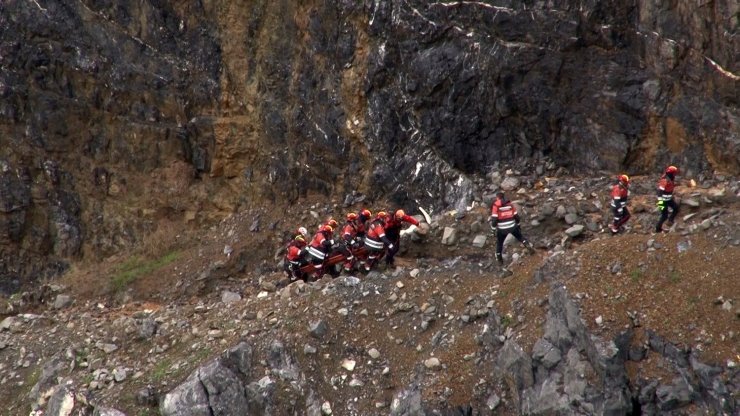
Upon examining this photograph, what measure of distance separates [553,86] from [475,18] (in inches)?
93.6

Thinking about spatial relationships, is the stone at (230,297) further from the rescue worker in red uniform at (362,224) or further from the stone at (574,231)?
the stone at (574,231)

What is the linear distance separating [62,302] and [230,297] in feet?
17.7

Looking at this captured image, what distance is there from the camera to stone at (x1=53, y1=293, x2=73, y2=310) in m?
20.5

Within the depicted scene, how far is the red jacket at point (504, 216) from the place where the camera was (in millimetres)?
14883

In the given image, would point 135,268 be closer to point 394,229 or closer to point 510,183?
point 394,229

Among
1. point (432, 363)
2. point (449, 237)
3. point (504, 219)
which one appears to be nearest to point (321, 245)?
point (449, 237)

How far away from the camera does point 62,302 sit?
20.6 m

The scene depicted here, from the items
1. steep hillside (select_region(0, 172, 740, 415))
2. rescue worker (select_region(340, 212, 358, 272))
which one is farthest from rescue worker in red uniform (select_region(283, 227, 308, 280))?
rescue worker (select_region(340, 212, 358, 272))

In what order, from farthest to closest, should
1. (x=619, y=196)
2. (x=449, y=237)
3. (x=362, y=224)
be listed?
(x=362, y=224) < (x=449, y=237) < (x=619, y=196)

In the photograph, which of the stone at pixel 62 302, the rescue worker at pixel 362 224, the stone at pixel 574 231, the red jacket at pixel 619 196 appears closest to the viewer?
the red jacket at pixel 619 196

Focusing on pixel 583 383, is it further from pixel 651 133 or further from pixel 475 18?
pixel 475 18

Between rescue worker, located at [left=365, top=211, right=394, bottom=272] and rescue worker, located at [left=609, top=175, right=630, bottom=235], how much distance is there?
4462mm

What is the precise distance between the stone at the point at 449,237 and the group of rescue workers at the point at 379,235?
670 mm

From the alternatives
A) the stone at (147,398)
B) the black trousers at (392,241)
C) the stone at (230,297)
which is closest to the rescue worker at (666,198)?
the black trousers at (392,241)
